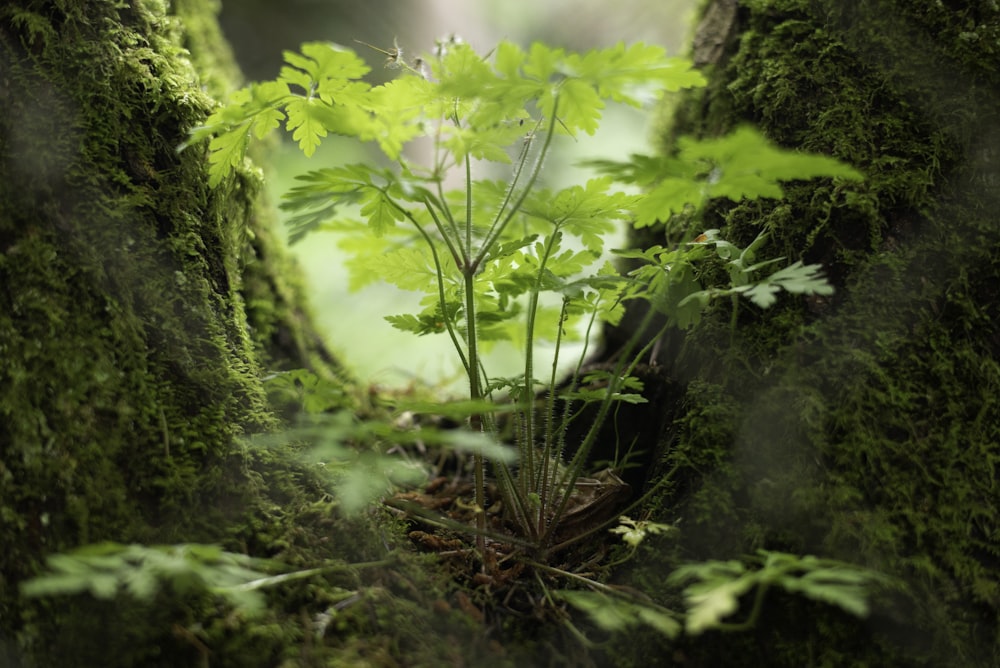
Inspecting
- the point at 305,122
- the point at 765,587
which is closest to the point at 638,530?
the point at 765,587

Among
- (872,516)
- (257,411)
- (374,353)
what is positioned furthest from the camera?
(374,353)

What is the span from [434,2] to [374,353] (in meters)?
4.09

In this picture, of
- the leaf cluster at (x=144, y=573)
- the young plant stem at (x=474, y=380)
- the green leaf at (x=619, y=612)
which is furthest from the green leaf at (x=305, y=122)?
the green leaf at (x=619, y=612)

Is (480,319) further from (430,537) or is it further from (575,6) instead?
(575,6)

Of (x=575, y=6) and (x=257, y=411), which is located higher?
(x=575, y=6)

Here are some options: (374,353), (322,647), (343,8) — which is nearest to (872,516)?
(322,647)

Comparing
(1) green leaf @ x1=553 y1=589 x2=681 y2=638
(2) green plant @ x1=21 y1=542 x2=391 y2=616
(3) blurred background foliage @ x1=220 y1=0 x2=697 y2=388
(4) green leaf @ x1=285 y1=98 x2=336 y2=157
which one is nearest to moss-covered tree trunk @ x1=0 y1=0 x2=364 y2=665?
(2) green plant @ x1=21 y1=542 x2=391 y2=616

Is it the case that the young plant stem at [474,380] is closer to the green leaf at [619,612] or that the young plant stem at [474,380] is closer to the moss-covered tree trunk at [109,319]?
the green leaf at [619,612]

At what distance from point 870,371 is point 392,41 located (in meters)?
5.14

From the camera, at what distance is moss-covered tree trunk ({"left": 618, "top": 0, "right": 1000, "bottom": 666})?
1429mm

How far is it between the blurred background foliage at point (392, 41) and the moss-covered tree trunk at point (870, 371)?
3219 mm

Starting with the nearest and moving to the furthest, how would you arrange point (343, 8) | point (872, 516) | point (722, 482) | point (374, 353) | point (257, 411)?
1. point (872, 516)
2. point (722, 482)
3. point (257, 411)
4. point (374, 353)
5. point (343, 8)

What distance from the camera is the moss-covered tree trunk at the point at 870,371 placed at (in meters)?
1.43

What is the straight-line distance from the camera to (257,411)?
1.82 m
